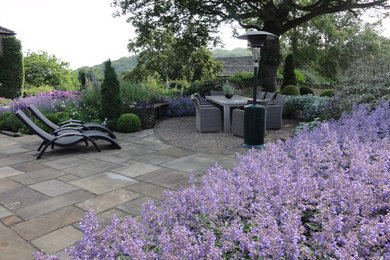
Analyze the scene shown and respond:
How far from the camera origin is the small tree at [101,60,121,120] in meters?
8.77

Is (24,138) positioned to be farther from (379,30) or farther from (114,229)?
(379,30)

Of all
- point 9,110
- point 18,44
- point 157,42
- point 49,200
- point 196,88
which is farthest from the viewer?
point 157,42

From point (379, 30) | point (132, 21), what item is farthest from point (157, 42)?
point (379, 30)

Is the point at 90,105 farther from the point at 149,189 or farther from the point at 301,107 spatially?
the point at 301,107

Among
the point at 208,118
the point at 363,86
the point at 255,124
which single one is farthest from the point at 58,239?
the point at 363,86

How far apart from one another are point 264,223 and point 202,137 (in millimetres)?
6378

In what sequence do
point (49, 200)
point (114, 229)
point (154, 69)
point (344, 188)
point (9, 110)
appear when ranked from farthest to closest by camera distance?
point (154, 69)
point (9, 110)
point (49, 200)
point (344, 188)
point (114, 229)

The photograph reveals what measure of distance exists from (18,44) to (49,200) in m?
16.4

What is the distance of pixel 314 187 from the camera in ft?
5.88

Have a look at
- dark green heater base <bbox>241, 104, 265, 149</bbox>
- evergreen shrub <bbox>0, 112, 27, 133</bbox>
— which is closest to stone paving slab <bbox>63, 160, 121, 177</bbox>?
dark green heater base <bbox>241, 104, 265, 149</bbox>

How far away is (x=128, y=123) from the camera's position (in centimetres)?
855

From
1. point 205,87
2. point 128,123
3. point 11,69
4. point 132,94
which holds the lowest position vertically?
point 128,123

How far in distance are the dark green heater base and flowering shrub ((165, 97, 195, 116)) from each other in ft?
16.4

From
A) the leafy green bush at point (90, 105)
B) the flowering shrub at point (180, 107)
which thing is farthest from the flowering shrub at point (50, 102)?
the flowering shrub at point (180, 107)
